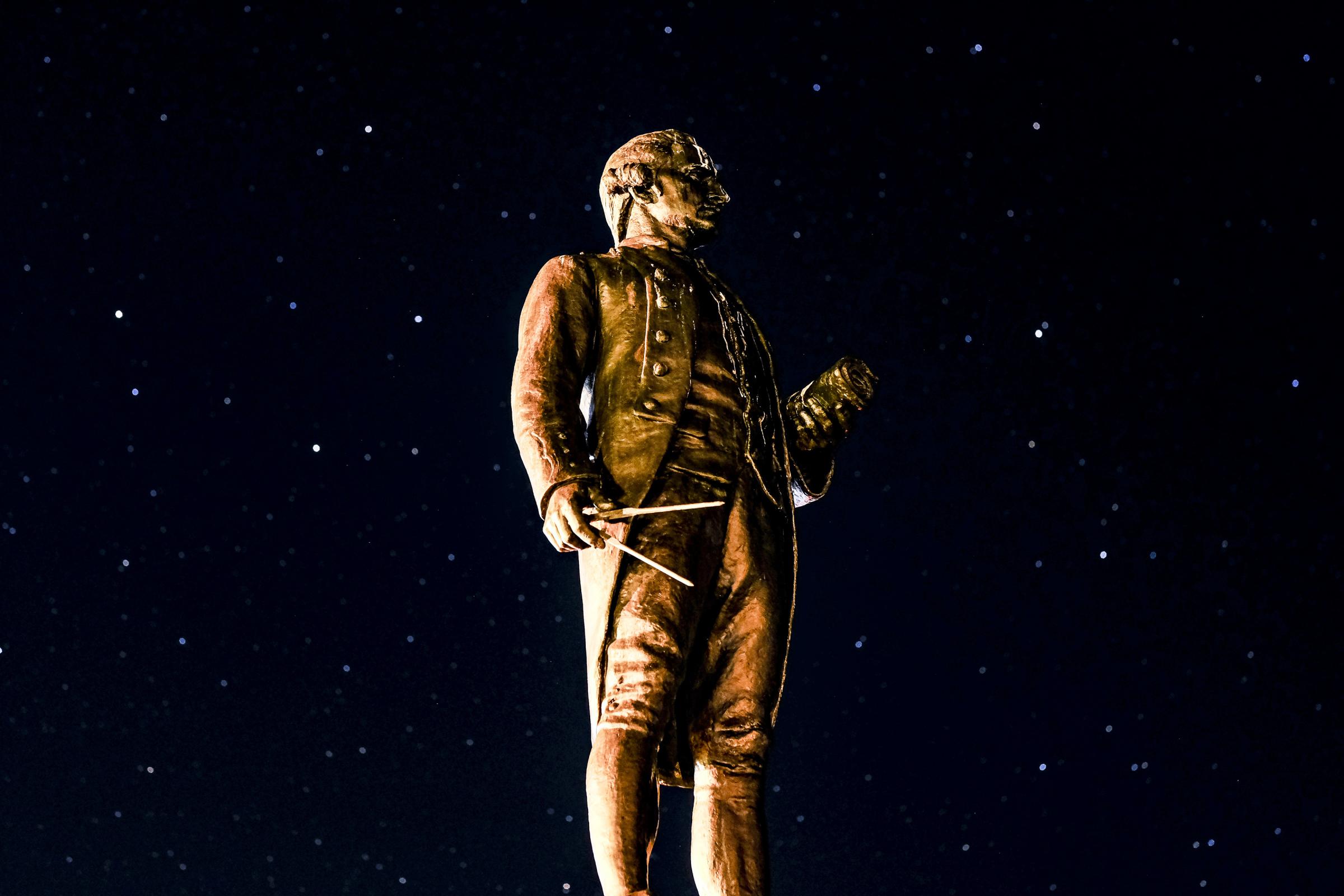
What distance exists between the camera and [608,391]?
3.97 metres

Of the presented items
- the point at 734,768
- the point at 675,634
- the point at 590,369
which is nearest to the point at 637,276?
the point at 590,369

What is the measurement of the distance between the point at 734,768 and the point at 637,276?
119 centimetres

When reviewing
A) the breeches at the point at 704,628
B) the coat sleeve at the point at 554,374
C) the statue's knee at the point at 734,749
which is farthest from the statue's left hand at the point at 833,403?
the statue's knee at the point at 734,749

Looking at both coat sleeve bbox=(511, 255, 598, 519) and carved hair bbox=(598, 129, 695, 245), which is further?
carved hair bbox=(598, 129, 695, 245)

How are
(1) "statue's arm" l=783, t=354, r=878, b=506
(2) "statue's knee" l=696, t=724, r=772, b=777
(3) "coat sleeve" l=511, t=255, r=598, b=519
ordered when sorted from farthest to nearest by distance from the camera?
(1) "statue's arm" l=783, t=354, r=878, b=506, (2) "statue's knee" l=696, t=724, r=772, b=777, (3) "coat sleeve" l=511, t=255, r=598, b=519

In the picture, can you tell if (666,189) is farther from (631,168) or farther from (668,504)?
(668,504)

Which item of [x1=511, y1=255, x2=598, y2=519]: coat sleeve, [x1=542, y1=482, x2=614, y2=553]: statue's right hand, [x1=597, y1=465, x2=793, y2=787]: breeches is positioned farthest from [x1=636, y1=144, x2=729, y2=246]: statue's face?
[x1=542, y1=482, x2=614, y2=553]: statue's right hand

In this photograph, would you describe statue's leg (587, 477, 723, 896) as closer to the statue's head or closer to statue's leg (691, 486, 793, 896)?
statue's leg (691, 486, 793, 896)

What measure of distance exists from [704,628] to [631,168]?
1.20 m

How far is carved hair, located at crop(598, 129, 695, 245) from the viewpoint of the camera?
4281mm

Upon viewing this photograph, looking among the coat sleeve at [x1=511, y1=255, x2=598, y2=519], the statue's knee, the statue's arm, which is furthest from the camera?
the statue's arm

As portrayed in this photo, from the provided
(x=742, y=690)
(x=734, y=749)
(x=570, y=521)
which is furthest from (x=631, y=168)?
(x=734, y=749)

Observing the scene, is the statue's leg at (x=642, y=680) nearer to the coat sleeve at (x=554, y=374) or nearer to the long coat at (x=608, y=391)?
the long coat at (x=608, y=391)

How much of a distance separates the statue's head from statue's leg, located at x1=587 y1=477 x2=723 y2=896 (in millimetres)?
781
